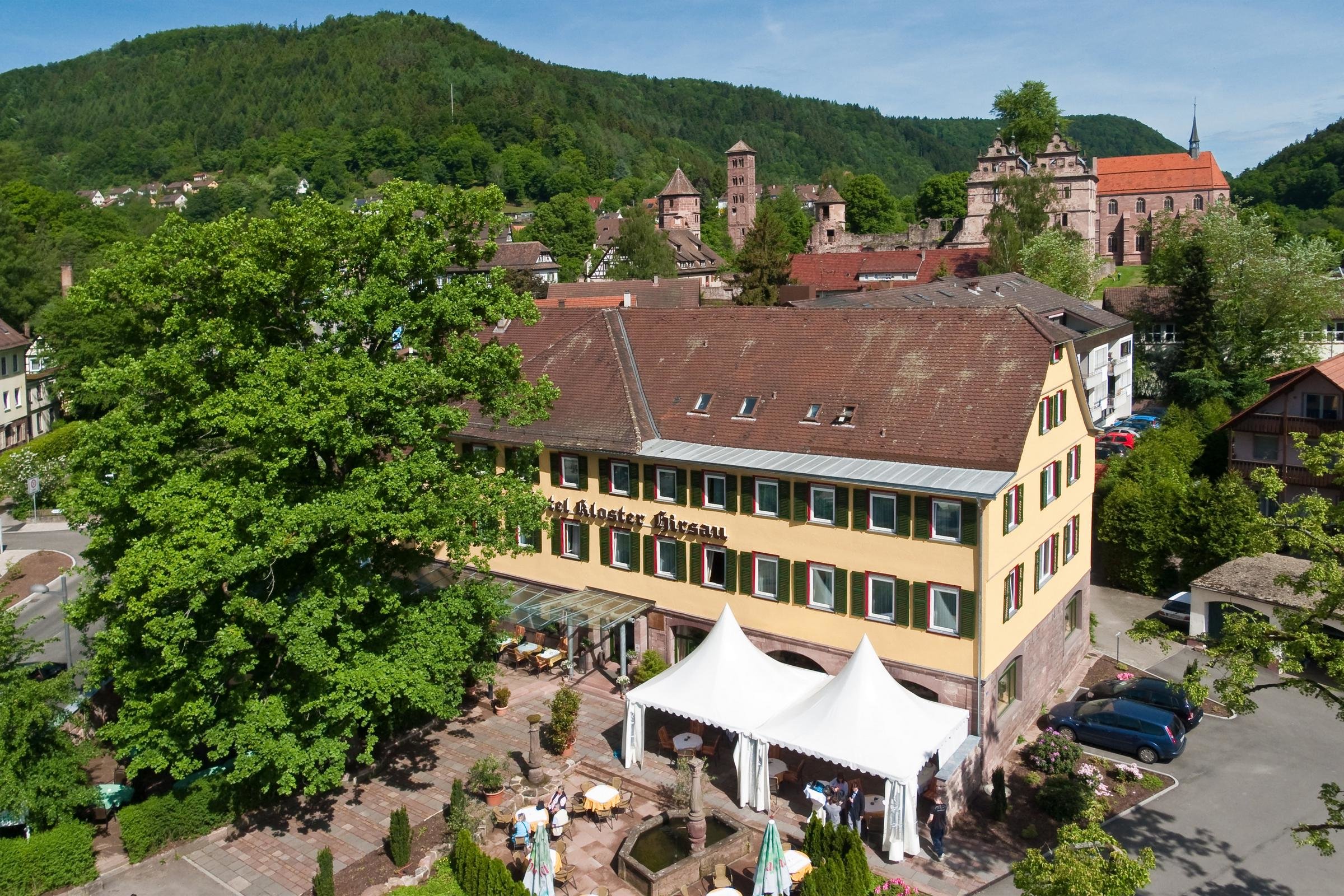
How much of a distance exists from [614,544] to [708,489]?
139 inches

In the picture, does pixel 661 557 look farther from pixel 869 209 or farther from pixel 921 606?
pixel 869 209

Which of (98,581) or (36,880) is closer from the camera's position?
(36,880)

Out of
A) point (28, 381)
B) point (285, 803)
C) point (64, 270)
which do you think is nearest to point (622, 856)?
point (285, 803)

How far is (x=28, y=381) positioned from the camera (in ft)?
216

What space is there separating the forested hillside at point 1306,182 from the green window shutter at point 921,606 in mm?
136964

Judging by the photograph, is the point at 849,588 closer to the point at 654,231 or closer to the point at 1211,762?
Answer: the point at 1211,762

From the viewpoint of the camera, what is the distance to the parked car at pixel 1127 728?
25344 millimetres

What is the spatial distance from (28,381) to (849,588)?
60464mm

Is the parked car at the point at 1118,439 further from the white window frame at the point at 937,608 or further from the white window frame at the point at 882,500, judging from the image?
the white window frame at the point at 937,608

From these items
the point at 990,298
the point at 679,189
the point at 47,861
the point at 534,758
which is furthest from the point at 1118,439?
the point at 679,189

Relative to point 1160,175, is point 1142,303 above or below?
below

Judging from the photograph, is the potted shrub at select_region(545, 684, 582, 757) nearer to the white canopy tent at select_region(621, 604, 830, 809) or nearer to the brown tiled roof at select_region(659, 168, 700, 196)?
the white canopy tent at select_region(621, 604, 830, 809)

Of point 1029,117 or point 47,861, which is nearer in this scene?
point 47,861

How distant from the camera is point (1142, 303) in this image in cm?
6272
